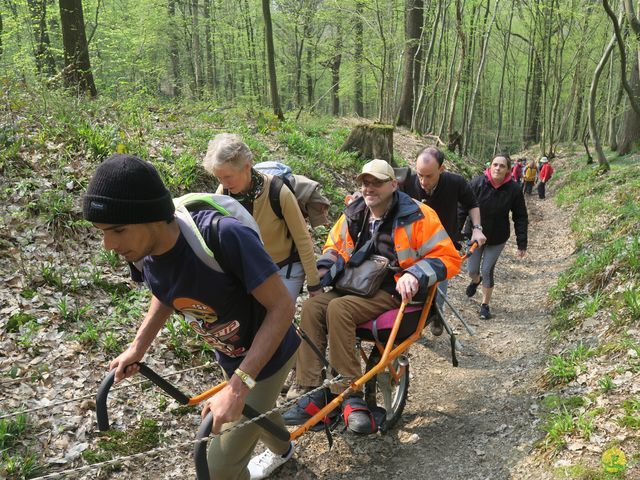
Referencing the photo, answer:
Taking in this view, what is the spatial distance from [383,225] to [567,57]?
35.0 meters

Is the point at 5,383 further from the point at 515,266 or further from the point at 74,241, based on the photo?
the point at 515,266

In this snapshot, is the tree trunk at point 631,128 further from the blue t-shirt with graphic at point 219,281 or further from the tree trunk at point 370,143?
→ the blue t-shirt with graphic at point 219,281

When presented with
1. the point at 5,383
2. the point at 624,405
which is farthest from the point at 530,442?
the point at 5,383

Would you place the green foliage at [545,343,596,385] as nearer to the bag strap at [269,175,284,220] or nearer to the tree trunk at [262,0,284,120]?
the bag strap at [269,175,284,220]

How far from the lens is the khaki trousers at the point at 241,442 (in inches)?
104

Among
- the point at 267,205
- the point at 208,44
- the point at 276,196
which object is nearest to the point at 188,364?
the point at 267,205

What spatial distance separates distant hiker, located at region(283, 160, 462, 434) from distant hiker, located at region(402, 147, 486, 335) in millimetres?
1689

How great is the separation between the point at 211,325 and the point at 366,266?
1.85 m

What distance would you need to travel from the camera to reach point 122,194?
6.11 ft

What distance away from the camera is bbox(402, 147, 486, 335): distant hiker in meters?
5.74

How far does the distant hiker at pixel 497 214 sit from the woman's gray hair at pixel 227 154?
4.35 metres

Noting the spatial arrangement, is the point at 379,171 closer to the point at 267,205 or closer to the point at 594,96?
the point at 267,205

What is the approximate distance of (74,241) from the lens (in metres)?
5.85

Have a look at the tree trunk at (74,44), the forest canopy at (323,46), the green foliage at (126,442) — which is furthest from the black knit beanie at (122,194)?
the tree trunk at (74,44)
